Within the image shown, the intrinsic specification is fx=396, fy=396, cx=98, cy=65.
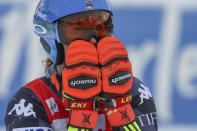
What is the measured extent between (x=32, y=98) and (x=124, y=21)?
265 centimetres

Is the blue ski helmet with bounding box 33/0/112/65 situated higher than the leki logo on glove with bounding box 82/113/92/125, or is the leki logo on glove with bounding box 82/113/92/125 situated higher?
the blue ski helmet with bounding box 33/0/112/65

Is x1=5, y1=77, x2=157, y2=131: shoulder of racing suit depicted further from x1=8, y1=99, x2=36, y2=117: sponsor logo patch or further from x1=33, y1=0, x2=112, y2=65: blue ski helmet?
x1=33, y1=0, x2=112, y2=65: blue ski helmet

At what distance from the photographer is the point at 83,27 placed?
2197 mm

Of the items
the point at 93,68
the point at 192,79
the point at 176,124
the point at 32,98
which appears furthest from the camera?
the point at 192,79

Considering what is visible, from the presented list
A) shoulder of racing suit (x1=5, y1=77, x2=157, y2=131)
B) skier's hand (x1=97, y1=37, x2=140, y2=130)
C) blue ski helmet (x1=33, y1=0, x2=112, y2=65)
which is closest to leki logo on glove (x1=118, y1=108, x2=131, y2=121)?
skier's hand (x1=97, y1=37, x2=140, y2=130)

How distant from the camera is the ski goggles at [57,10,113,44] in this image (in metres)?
2.19

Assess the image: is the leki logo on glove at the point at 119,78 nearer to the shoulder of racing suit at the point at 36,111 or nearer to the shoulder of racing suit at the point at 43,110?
the shoulder of racing suit at the point at 43,110

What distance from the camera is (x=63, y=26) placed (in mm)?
2246

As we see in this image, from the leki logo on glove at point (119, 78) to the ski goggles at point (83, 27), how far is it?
30cm

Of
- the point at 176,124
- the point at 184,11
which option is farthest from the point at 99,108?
the point at 184,11

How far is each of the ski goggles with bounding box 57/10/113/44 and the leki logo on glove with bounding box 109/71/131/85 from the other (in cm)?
30

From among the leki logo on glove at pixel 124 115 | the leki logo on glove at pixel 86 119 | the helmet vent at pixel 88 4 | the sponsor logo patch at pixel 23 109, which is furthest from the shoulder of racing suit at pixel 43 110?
the helmet vent at pixel 88 4

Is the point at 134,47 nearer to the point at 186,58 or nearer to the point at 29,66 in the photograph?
the point at 186,58

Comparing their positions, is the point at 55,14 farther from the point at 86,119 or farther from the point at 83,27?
the point at 86,119
